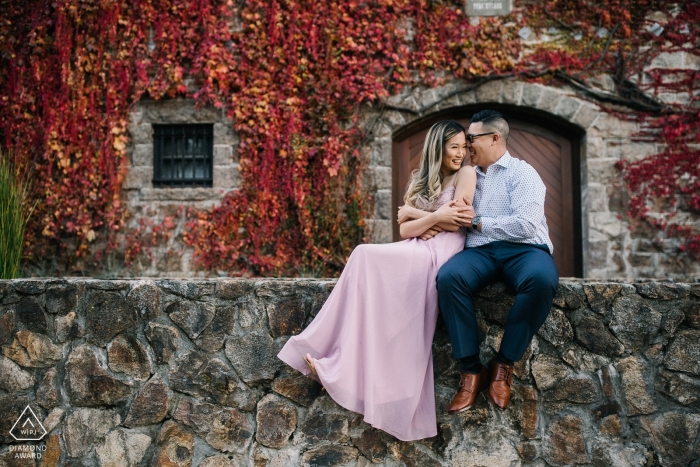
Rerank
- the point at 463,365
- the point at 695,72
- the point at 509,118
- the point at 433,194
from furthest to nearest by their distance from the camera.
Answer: the point at 509,118 < the point at 695,72 < the point at 433,194 < the point at 463,365

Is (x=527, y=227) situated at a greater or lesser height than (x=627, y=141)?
lesser

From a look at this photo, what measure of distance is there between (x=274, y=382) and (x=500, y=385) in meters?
1.21

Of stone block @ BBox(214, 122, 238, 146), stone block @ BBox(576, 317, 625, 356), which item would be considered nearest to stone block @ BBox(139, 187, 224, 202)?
stone block @ BBox(214, 122, 238, 146)

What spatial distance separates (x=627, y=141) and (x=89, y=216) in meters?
5.39

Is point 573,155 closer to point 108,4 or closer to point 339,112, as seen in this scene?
point 339,112

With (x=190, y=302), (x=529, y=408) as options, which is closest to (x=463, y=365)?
(x=529, y=408)

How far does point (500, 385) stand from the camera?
3.00 m

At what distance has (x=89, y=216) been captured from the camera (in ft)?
20.5

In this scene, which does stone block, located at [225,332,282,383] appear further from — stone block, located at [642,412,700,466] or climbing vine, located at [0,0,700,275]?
climbing vine, located at [0,0,700,275]

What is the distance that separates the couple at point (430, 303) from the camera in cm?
299

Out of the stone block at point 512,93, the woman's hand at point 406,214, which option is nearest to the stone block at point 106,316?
the woman's hand at point 406,214

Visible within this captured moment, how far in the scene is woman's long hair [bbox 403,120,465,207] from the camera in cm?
342

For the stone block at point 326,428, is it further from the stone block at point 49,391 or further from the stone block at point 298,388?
the stone block at point 49,391

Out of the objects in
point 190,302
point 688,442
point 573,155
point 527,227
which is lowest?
point 688,442
